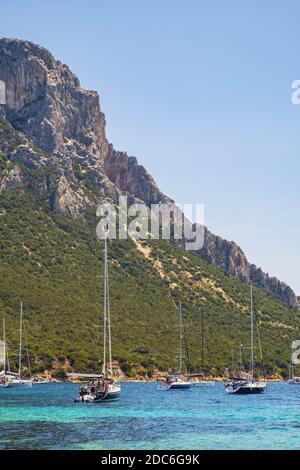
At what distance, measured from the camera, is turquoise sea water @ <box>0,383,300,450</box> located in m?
37.2

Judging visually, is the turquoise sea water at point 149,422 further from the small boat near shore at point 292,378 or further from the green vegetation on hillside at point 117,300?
the small boat near shore at point 292,378

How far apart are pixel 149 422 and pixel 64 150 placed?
350ft

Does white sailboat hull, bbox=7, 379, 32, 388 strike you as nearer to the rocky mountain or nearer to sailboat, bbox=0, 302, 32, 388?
sailboat, bbox=0, 302, 32, 388

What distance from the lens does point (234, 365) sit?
110250mm

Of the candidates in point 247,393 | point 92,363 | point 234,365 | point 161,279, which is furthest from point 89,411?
point 161,279

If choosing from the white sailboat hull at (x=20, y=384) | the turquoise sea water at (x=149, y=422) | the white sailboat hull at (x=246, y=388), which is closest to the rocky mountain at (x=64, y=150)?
the white sailboat hull at (x=20, y=384)

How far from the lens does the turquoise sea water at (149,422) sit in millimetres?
37250

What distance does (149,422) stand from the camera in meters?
48.0

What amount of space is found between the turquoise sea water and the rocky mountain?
60918 mm

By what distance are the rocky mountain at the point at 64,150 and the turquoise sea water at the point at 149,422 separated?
60918mm

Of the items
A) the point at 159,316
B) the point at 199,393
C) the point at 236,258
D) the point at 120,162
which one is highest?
the point at 120,162

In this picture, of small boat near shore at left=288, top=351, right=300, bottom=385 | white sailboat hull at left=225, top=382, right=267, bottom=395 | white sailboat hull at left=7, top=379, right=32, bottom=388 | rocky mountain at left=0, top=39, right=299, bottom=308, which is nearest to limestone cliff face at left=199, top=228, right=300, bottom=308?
rocky mountain at left=0, top=39, right=299, bottom=308
